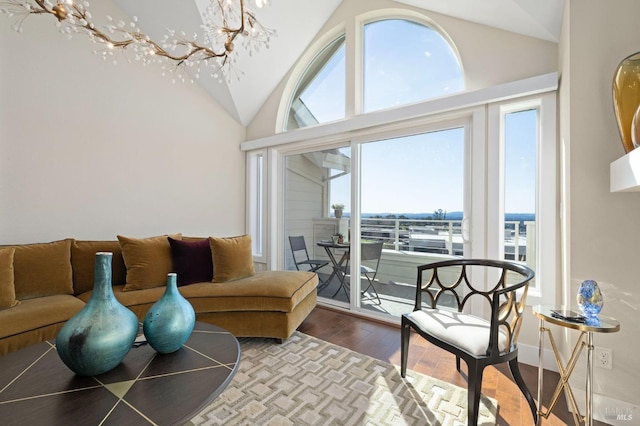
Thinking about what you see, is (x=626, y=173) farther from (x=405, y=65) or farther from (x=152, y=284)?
(x=152, y=284)

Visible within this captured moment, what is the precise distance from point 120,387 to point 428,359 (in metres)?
2.07

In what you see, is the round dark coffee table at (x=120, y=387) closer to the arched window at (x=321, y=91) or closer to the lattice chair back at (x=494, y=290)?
the lattice chair back at (x=494, y=290)

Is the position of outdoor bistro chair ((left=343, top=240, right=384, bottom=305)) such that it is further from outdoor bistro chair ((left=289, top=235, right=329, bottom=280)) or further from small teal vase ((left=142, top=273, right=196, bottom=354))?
small teal vase ((left=142, top=273, right=196, bottom=354))

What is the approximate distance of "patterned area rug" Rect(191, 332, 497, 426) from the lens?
1.59m

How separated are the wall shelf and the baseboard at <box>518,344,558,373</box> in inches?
54.1

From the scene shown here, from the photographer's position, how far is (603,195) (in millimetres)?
1628

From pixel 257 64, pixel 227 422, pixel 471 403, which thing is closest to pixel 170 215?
pixel 257 64

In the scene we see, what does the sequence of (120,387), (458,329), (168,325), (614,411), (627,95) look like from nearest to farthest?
1. (120,387)
2. (168,325)
3. (627,95)
4. (614,411)
5. (458,329)

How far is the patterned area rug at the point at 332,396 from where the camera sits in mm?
1586

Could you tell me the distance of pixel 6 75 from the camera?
2320mm

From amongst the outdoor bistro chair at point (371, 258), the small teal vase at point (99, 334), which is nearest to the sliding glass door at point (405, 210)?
the outdoor bistro chair at point (371, 258)

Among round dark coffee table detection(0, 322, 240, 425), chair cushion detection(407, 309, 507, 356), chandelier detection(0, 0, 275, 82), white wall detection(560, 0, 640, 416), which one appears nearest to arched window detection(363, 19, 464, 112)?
white wall detection(560, 0, 640, 416)

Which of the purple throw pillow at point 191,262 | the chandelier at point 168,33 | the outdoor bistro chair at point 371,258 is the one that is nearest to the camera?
the chandelier at point 168,33

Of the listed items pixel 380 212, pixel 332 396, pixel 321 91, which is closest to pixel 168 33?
pixel 321 91
